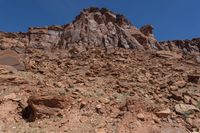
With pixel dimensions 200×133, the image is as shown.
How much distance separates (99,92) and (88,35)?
1401 cm

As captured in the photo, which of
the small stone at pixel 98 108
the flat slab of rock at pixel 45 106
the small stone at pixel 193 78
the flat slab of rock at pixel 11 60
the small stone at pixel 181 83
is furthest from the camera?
the small stone at pixel 193 78

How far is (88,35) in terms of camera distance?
85.4 ft

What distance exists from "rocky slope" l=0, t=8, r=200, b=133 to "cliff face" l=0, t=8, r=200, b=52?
3658mm

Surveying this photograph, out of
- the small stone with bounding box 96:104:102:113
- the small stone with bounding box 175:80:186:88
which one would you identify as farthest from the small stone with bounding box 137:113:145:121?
the small stone with bounding box 175:80:186:88

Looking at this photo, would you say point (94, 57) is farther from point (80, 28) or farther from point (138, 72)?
point (80, 28)

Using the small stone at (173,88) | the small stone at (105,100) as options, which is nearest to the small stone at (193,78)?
the small stone at (173,88)

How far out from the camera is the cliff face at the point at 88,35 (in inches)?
996

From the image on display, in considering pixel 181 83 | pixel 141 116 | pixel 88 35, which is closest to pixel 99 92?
pixel 141 116

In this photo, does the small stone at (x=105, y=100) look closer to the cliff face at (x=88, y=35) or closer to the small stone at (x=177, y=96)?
the small stone at (x=177, y=96)

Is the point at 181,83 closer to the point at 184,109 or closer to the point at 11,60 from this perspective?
the point at 184,109

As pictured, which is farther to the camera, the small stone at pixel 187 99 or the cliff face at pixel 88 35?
the cliff face at pixel 88 35

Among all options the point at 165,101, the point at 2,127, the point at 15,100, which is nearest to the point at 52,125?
the point at 2,127

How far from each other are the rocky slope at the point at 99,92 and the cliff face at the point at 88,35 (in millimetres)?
3658

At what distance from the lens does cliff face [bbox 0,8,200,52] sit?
996 inches
